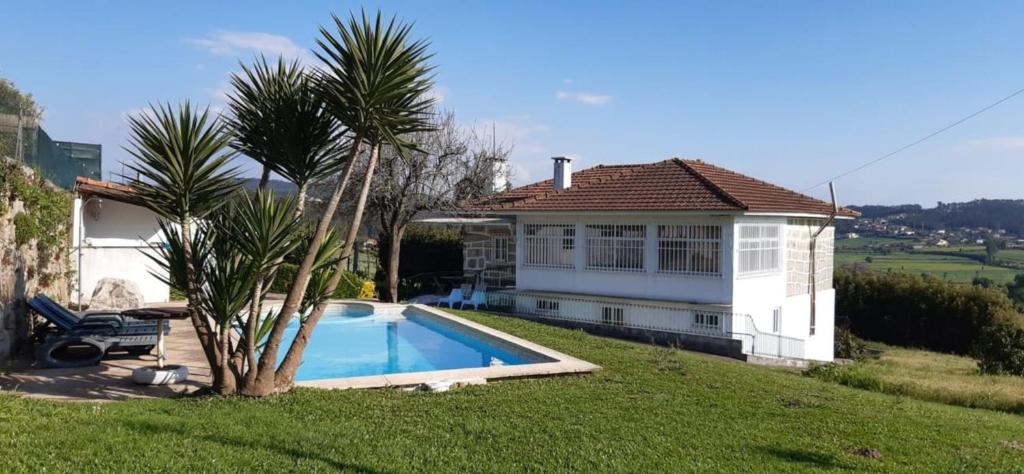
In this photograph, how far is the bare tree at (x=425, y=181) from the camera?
25.0 m

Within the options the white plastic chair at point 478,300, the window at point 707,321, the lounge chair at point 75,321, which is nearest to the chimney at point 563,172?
the white plastic chair at point 478,300

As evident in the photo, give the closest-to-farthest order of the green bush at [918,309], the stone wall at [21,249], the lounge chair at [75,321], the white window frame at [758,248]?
the stone wall at [21,249] < the lounge chair at [75,321] < the white window frame at [758,248] < the green bush at [918,309]

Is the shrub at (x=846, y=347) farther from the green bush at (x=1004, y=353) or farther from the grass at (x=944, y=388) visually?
the grass at (x=944, y=388)

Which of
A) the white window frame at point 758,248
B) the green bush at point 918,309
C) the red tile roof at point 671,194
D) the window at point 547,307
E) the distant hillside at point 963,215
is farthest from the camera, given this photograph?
the distant hillside at point 963,215

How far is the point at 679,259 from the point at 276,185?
13.3 metres

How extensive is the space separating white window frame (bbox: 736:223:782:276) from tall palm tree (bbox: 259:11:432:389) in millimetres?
13173

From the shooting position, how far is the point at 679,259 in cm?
2116

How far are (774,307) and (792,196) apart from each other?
210 inches

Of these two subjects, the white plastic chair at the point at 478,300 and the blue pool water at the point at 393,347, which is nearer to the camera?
the blue pool water at the point at 393,347

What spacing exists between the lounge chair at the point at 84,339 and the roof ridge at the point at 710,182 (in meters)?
14.6

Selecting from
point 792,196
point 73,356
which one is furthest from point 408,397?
point 792,196

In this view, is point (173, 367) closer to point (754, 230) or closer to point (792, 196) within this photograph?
point (754, 230)

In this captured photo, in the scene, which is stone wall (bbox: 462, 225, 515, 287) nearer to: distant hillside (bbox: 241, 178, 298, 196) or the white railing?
the white railing

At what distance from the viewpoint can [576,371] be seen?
12.2 m
